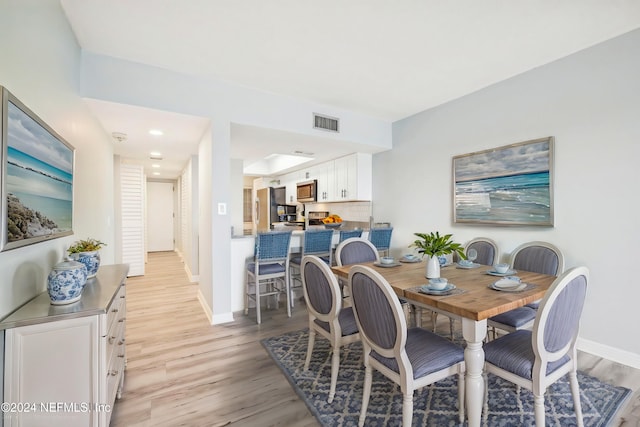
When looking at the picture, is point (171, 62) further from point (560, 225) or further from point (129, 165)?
point (560, 225)

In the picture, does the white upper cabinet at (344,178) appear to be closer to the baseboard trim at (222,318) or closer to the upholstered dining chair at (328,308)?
the baseboard trim at (222,318)

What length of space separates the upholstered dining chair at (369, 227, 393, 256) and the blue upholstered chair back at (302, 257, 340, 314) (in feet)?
6.65

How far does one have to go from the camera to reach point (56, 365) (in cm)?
128

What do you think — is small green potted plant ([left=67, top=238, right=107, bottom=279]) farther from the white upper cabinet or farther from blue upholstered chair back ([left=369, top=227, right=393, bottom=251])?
the white upper cabinet

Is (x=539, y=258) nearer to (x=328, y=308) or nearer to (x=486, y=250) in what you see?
(x=486, y=250)

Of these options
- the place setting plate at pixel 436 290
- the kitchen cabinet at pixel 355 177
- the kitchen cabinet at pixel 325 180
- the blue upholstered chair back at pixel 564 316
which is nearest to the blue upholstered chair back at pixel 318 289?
the place setting plate at pixel 436 290

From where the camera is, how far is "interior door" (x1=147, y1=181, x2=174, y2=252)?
8.66m

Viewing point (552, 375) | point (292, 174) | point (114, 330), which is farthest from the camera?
point (292, 174)

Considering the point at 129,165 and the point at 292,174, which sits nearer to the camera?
the point at 129,165

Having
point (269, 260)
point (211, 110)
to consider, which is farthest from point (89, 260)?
point (211, 110)

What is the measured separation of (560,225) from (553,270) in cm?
49

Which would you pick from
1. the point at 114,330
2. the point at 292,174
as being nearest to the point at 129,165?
the point at 292,174

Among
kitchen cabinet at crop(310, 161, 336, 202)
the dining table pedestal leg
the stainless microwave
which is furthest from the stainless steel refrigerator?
the dining table pedestal leg

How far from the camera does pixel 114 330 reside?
169 cm
